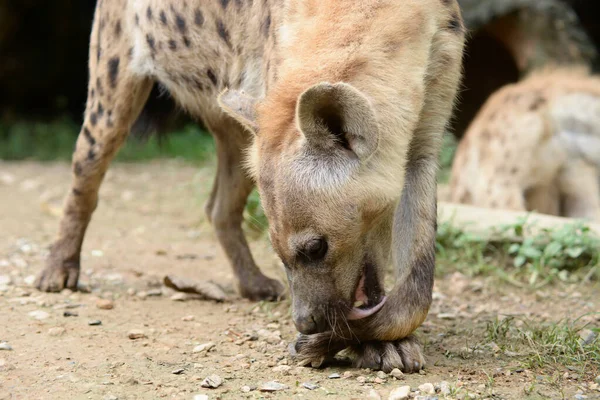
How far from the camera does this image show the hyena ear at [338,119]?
2359 millimetres

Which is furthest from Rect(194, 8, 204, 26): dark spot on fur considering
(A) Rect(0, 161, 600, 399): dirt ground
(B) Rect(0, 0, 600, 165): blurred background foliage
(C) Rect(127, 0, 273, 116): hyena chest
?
(A) Rect(0, 161, 600, 399): dirt ground

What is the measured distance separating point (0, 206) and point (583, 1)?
5799 millimetres

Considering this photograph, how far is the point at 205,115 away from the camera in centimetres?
383

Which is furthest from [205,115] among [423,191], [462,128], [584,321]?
[462,128]

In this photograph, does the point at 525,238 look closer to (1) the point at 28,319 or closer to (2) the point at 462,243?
(2) the point at 462,243

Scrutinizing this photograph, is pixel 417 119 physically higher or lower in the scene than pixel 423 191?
higher

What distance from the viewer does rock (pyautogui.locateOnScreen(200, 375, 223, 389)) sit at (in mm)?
2557

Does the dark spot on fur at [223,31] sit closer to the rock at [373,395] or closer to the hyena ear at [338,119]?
the hyena ear at [338,119]

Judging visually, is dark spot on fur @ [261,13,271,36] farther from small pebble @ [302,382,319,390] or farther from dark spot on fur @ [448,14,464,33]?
small pebble @ [302,382,319,390]

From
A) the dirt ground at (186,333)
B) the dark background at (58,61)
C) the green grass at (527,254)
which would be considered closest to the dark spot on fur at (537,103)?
the green grass at (527,254)

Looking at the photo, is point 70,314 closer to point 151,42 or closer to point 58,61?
point 151,42

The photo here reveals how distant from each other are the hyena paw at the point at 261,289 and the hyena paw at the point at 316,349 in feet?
3.32

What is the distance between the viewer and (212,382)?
2.56m

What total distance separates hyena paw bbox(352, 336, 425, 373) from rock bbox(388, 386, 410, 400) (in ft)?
0.72
